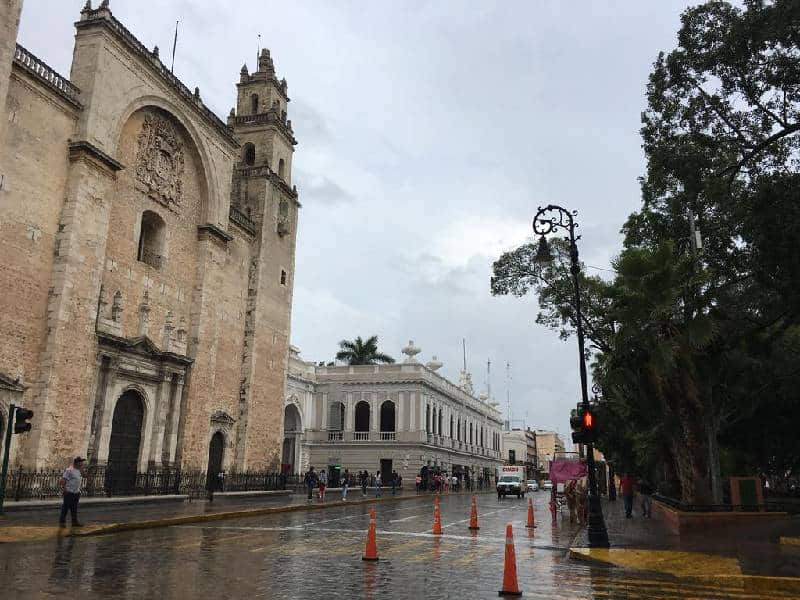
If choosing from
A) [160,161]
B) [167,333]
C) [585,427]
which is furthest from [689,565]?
[160,161]

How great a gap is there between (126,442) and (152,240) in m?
8.49

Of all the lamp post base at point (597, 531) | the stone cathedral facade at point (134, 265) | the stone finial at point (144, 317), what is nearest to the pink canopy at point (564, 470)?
the stone cathedral facade at point (134, 265)

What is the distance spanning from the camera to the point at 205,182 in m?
30.6

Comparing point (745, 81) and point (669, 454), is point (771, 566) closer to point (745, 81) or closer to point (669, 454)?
point (745, 81)

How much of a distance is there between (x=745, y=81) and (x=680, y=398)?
825cm

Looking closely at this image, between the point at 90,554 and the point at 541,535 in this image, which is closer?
the point at 90,554

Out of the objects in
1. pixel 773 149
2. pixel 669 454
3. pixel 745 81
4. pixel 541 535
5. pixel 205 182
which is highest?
pixel 205 182

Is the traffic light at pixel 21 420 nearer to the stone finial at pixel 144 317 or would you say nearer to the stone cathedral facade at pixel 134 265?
the stone cathedral facade at pixel 134 265

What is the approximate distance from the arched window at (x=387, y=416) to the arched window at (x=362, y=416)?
1.42 m

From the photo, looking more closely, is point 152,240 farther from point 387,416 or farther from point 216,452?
point 387,416

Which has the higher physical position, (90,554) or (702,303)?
(702,303)

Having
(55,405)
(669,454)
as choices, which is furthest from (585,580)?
(55,405)

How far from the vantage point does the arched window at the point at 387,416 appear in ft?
176

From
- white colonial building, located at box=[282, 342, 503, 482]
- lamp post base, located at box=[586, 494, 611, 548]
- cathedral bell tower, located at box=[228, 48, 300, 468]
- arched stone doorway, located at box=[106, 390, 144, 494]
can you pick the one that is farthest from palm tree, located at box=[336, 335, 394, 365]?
lamp post base, located at box=[586, 494, 611, 548]
